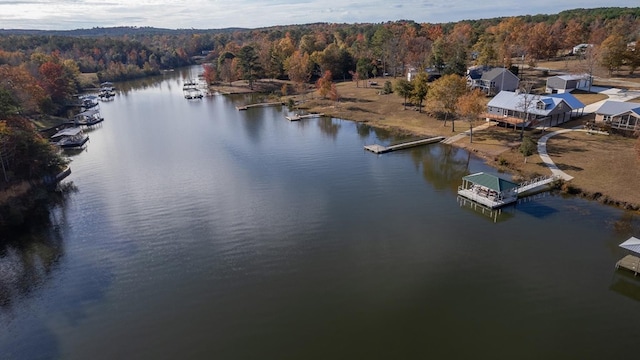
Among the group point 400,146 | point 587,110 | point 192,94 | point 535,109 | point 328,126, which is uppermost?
point 535,109

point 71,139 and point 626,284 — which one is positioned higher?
point 71,139

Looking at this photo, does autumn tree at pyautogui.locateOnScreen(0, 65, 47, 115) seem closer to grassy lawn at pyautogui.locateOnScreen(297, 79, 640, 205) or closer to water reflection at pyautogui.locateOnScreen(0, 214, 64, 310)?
water reflection at pyautogui.locateOnScreen(0, 214, 64, 310)

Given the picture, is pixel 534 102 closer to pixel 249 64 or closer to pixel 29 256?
pixel 29 256

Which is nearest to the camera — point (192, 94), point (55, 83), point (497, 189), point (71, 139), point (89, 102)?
point (497, 189)

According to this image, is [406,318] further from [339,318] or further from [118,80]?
[118,80]

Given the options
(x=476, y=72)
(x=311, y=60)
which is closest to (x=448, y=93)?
(x=476, y=72)

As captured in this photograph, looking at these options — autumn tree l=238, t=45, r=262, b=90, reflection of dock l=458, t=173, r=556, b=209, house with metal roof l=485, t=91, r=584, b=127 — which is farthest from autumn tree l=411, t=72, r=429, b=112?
autumn tree l=238, t=45, r=262, b=90
